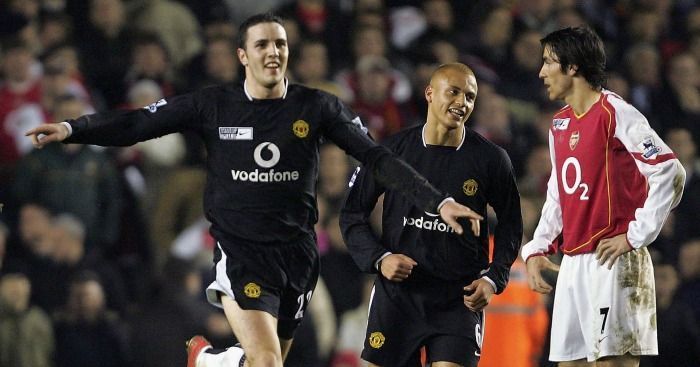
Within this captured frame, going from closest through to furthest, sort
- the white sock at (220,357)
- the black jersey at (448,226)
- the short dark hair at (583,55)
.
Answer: the short dark hair at (583,55), the black jersey at (448,226), the white sock at (220,357)

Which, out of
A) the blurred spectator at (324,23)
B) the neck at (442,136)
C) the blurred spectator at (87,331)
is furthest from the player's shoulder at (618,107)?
the blurred spectator at (324,23)

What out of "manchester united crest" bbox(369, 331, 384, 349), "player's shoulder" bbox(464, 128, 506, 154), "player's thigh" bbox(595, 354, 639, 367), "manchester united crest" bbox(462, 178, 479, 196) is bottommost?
"player's thigh" bbox(595, 354, 639, 367)

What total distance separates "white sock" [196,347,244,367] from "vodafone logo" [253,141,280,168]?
99 cm

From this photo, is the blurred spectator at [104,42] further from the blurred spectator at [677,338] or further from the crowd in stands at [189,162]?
the blurred spectator at [677,338]

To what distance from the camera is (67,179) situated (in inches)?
394

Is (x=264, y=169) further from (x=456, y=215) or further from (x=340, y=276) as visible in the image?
(x=340, y=276)

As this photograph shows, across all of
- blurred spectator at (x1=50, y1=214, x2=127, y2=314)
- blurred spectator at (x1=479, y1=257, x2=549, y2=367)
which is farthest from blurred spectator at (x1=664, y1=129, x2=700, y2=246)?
blurred spectator at (x1=50, y1=214, x2=127, y2=314)

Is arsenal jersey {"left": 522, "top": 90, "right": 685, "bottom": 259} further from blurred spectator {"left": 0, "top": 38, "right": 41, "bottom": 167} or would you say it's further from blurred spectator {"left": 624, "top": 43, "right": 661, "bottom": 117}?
blurred spectator {"left": 624, "top": 43, "right": 661, "bottom": 117}

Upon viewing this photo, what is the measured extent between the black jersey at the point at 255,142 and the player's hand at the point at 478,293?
0.83 meters

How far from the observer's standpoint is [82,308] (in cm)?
969

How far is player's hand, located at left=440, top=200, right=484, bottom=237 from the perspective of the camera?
580cm

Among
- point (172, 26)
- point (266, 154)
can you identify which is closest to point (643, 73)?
point (172, 26)

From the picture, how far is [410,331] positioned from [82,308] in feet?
12.9

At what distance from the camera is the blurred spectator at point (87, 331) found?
966 centimetres
